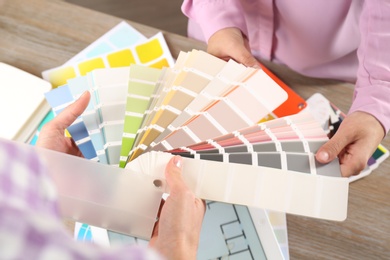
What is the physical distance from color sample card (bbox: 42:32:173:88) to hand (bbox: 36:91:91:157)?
18 cm

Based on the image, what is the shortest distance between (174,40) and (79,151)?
30 cm

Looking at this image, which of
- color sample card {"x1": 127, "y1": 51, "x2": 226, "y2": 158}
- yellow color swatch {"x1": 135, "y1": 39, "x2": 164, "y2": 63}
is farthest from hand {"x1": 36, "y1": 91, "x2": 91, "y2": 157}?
yellow color swatch {"x1": 135, "y1": 39, "x2": 164, "y2": 63}

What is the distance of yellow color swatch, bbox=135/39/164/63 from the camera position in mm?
843

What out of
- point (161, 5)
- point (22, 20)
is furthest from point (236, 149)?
point (161, 5)

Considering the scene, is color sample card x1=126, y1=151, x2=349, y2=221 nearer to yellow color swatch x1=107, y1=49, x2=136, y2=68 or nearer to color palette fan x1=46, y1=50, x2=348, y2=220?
color palette fan x1=46, y1=50, x2=348, y2=220

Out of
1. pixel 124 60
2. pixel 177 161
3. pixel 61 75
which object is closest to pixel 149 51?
pixel 124 60

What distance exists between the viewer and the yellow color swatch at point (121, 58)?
0.83 meters

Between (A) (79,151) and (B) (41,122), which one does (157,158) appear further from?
(B) (41,122)

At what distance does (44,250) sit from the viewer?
0.65 feet

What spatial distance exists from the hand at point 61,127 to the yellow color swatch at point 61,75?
176 mm

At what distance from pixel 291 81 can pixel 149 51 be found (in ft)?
0.93

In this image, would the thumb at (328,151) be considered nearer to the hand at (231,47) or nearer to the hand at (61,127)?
the hand at (231,47)

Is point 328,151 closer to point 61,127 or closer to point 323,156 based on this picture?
point 323,156

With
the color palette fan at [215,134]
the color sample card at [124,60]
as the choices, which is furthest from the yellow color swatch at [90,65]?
the color palette fan at [215,134]
